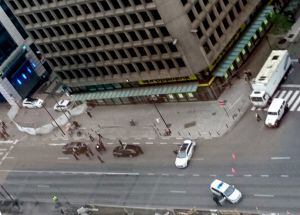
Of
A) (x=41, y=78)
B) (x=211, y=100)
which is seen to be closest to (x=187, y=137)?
(x=211, y=100)

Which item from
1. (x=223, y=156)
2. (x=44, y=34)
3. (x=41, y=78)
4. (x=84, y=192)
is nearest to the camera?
(x=223, y=156)

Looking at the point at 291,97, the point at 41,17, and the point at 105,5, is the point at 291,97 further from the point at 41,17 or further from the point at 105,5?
the point at 41,17

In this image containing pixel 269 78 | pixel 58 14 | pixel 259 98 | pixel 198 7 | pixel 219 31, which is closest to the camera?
pixel 269 78

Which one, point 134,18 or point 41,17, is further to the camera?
point 41,17

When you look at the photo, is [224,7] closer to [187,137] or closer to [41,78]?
[187,137]

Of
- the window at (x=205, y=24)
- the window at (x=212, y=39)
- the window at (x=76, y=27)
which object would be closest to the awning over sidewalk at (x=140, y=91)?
the window at (x=212, y=39)

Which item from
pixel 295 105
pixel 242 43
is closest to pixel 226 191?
pixel 295 105

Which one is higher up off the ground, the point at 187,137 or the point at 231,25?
the point at 231,25
